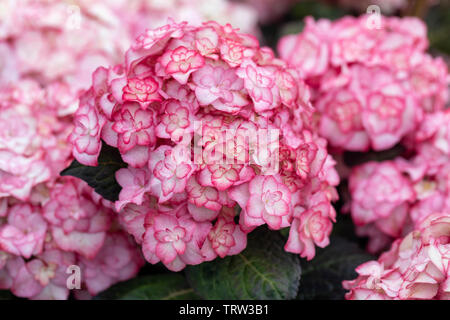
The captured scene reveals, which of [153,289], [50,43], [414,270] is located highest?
[50,43]

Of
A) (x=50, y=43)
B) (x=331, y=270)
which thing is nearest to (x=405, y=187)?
(x=331, y=270)

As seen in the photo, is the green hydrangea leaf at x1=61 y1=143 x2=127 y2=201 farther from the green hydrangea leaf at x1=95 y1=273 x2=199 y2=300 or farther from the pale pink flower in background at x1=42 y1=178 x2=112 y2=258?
the green hydrangea leaf at x1=95 y1=273 x2=199 y2=300

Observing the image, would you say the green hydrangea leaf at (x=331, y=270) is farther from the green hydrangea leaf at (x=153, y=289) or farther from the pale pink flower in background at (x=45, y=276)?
the pale pink flower in background at (x=45, y=276)

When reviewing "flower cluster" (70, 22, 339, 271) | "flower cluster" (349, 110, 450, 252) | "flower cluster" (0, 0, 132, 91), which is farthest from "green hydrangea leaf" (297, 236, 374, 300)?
"flower cluster" (0, 0, 132, 91)

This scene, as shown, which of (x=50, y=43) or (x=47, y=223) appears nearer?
(x=47, y=223)

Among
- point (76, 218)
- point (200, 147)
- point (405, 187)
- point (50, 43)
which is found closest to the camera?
point (200, 147)

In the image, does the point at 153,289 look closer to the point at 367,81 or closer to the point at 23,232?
the point at 23,232
